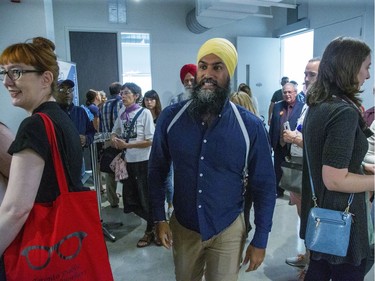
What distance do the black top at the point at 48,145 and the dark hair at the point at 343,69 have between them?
95cm

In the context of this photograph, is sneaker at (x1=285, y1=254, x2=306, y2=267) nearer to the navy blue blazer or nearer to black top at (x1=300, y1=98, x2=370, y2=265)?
black top at (x1=300, y1=98, x2=370, y2=265)

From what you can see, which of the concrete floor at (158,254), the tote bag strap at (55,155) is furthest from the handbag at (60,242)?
the concrete floor at (158,254)

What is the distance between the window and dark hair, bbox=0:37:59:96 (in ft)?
17.6

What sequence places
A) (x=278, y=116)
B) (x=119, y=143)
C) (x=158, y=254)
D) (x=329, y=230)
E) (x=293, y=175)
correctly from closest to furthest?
(x=329, y=230) < (x=293, y=175) < (x=158, y=254) < (x=119, y=143) < (x=278, y=116)

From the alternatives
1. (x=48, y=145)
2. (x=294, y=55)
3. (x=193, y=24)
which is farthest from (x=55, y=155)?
(x=294, y=55)

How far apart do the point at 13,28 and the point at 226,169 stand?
3232mm

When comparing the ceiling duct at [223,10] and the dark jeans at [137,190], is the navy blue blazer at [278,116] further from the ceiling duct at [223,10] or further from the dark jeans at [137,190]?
the ceiling duct at [223,10]

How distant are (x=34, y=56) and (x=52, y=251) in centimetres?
64

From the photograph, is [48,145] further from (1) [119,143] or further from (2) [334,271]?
(1) [119,143]

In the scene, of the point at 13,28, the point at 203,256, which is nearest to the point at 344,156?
the point at 203,256

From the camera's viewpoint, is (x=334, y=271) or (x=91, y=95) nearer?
(x=334, y=271)

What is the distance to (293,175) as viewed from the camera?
1.86m

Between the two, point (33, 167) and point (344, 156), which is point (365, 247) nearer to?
point (344, 156)

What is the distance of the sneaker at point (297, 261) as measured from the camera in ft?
7.54
